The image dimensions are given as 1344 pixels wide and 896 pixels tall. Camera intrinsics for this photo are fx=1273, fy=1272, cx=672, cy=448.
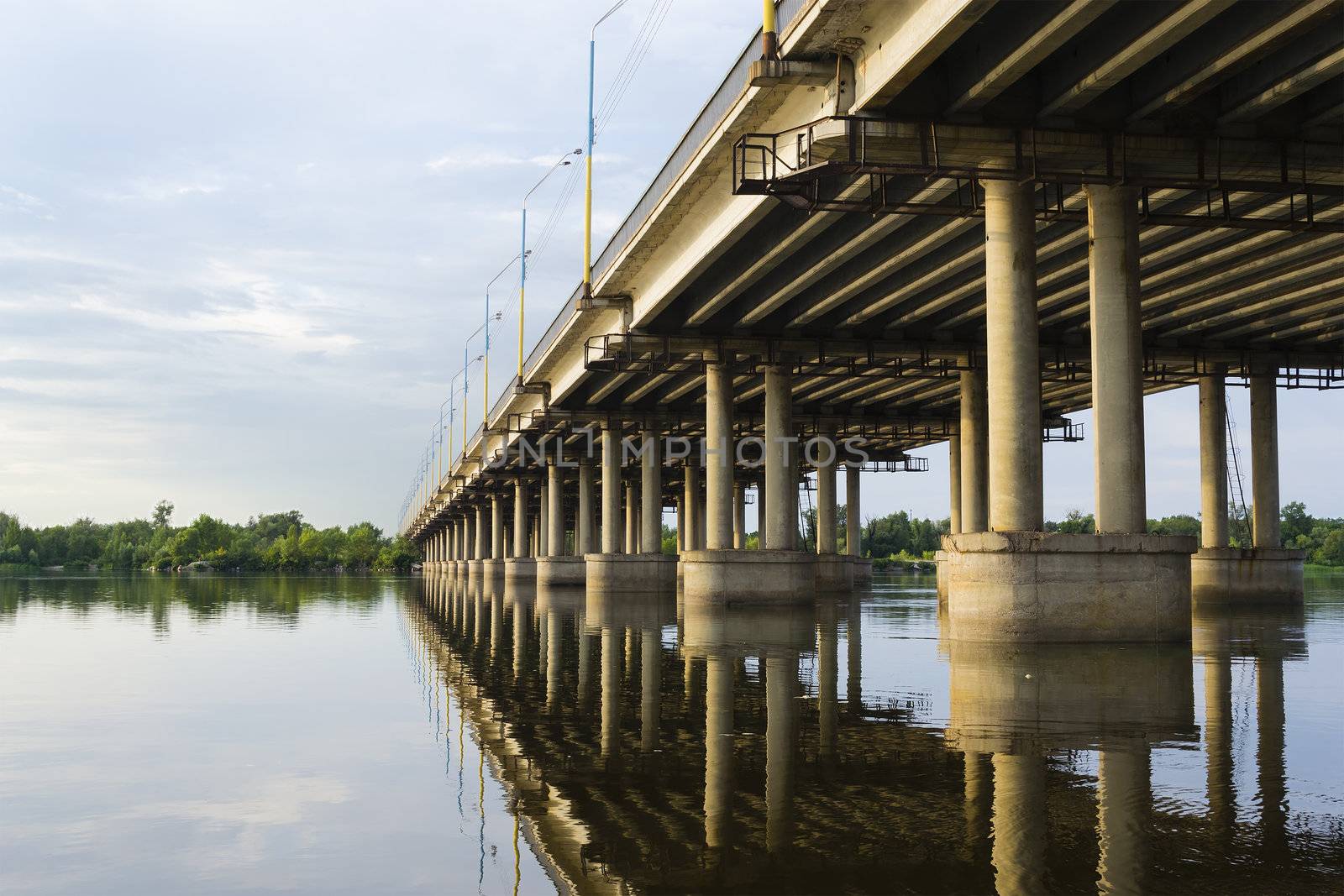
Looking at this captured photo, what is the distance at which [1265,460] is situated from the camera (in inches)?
1833

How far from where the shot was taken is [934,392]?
203 feet

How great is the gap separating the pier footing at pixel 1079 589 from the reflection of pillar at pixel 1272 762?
343cm

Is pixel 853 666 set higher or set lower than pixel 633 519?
lower

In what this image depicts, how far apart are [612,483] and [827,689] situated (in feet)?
157

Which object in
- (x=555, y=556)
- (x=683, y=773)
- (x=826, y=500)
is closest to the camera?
(x=683, y=773)

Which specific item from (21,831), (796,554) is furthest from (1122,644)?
(796,554)

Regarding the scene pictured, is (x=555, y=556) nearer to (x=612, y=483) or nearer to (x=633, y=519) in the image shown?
(x=612, y=483)

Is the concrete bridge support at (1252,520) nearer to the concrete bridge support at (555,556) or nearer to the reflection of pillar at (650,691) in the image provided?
the reflection of pillar at (650,691)

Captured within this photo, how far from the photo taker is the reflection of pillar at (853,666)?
14.2m

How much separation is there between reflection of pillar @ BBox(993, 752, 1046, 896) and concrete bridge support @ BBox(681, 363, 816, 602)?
30.0 m

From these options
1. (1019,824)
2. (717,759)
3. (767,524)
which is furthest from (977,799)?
(767,524)

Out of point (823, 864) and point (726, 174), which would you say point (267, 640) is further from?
point (823, 864)

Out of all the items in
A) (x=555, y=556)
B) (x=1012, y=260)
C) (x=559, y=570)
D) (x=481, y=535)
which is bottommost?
(x=559, y=570)

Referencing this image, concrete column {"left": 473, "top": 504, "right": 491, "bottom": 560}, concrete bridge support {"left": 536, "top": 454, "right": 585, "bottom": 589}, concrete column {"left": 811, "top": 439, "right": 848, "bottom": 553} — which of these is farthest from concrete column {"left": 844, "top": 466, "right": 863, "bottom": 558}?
concrete column {"left": 473, "top": 504, "right": 491, "bottom": 560}
